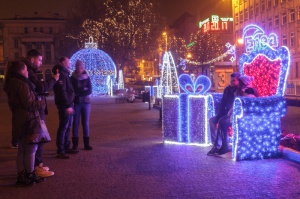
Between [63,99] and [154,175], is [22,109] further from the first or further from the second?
[154,175]

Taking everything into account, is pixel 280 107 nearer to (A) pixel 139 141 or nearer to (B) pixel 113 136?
(A) pixel 139 141

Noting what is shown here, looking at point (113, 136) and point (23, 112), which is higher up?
point (23, 112)

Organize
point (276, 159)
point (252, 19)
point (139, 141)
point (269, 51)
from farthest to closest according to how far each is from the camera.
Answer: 1. point (252, 19)
2. point (139, 141)
3. point (269, 51)
4. point (276, 159)

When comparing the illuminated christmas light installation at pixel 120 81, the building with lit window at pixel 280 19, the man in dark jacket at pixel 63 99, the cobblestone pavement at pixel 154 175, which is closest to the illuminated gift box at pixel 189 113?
the cobblestone pavement at pixel 154 175

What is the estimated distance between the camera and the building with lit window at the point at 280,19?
145 feet

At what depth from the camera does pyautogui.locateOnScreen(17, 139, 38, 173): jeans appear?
6145mm

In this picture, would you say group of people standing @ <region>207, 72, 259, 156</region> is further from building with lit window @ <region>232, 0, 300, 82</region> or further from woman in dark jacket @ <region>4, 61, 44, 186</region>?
building with lit window @ <region>232, 0, 300, 82</region>

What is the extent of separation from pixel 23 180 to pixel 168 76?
14.8 metres

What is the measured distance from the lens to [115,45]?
4091 centimetres

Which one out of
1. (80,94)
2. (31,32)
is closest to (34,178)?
(80,94)

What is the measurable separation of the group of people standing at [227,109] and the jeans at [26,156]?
3553 mm

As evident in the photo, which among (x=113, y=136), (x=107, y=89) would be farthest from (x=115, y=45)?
(x=113, y=136)

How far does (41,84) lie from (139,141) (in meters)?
4.11

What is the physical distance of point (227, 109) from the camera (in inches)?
327
